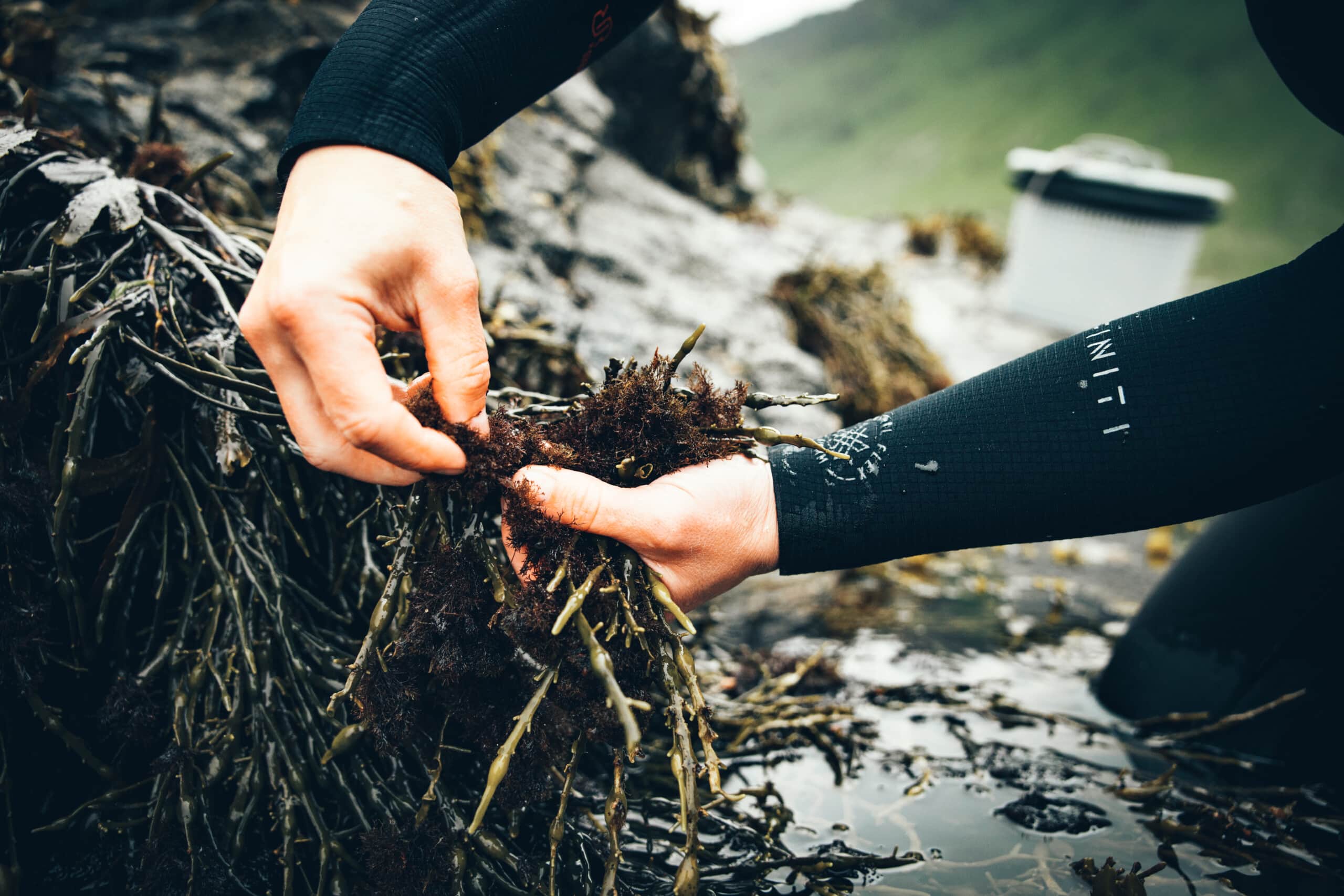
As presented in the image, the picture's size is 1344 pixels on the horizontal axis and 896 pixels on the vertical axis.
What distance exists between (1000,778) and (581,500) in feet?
4.21

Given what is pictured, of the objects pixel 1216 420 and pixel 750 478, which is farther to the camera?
pixel 750 478

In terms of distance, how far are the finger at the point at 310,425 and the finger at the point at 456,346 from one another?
0.13 m

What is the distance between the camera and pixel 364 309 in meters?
0.99

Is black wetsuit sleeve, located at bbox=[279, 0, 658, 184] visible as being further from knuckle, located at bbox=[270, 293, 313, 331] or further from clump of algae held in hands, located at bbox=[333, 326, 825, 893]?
clump of algae held in hands, located at bbox=[333, 326, 825, 893]

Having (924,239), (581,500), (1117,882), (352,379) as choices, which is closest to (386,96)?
(352,379)

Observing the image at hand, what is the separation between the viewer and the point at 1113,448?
3.98 ft

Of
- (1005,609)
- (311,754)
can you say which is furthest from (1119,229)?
(311,754)

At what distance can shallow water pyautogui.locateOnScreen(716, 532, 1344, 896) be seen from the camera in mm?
1429

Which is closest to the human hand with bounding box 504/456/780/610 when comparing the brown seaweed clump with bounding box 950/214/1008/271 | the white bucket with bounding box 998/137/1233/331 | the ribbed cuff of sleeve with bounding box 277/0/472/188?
the ribbed cuff of sleeve with bounding box 277/0/472/188

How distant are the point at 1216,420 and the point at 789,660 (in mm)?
1278

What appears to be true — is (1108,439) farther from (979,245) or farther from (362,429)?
(979,245)

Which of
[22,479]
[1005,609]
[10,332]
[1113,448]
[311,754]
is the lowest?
[1005,609]

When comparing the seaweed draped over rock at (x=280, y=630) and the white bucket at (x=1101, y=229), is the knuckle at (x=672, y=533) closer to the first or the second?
the seaweed draped over rock at (x=280, y=630)

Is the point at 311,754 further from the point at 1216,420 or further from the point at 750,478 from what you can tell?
the point at 1216,420
